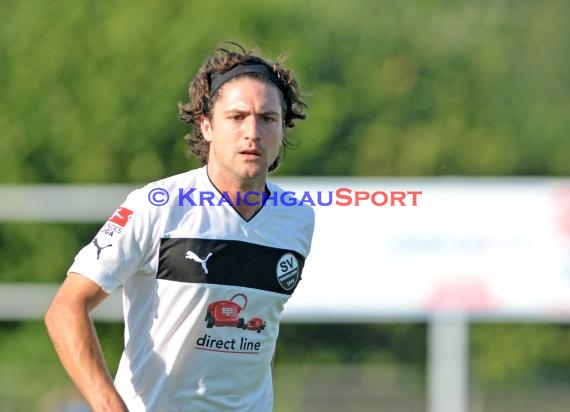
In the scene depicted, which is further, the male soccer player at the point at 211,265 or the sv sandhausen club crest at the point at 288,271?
the sv sandhausen club crest at the point at 288,271

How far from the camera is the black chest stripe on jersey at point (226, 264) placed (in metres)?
4.59

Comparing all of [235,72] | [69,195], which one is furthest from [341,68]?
[235,72]

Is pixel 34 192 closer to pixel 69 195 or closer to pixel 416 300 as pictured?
pixel 69 195

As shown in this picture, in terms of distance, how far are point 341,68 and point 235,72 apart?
1595 centimetres

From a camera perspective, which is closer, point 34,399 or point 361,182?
point 34,399

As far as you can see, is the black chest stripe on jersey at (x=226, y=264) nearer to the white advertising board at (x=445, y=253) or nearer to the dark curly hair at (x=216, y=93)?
the dark curly hair at (x=216, y=93)

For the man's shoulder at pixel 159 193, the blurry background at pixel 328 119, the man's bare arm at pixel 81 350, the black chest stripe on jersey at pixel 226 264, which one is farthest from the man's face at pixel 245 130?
the blurry background at pixel 328 119

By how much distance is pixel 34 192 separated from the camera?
14.4m

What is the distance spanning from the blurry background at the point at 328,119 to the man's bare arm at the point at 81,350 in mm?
8527

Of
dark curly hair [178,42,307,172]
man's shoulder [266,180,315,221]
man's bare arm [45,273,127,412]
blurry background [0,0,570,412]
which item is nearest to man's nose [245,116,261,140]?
dark curly hair [178,42,307,172]

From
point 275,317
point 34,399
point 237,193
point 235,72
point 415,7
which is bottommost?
point 275,317

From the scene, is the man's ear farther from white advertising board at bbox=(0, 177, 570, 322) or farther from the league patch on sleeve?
white advertising board at bbox=(0, 177, 570, 322)

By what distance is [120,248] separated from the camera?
14.6 ft

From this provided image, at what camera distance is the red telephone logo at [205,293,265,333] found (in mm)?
4652
